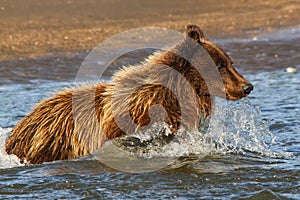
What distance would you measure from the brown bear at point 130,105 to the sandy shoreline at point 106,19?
6.45 metres

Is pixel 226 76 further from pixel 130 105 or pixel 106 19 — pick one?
pixel 106 19

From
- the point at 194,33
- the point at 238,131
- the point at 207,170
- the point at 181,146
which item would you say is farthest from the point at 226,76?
the point at 238,131

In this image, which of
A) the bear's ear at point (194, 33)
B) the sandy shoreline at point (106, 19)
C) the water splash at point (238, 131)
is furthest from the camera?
the sandy shoreline at point (106, 19)

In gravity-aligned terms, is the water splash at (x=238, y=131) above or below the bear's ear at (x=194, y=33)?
below

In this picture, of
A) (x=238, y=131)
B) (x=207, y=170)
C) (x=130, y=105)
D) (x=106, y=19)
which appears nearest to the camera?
(x=130, y=105)

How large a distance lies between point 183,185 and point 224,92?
103 cm

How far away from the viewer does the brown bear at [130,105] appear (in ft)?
19.7

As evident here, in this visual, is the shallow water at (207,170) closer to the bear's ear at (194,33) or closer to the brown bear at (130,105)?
the brown bear at (130,105)

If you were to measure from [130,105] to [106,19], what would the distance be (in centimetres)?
937

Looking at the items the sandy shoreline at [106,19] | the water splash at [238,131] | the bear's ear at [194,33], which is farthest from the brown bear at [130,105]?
the sandy shoreline at [106,19]

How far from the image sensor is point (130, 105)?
238 inches

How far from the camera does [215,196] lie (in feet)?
18.3

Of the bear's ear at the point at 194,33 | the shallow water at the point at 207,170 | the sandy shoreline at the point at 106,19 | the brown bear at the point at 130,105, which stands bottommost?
the shallow water at the point at 207,170

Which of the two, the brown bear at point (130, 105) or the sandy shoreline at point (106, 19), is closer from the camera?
the brown bear at point (130, 105)
